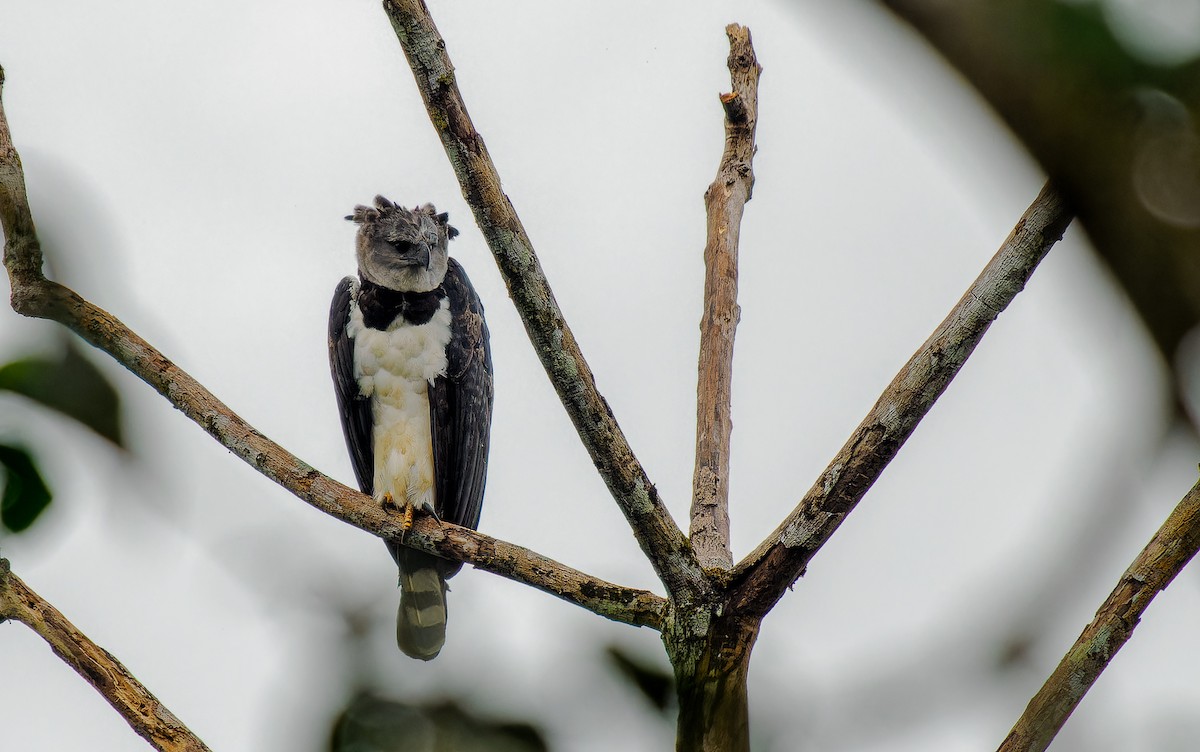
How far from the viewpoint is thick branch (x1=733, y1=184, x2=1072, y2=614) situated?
251cm

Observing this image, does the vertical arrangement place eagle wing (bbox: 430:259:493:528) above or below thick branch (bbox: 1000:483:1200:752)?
above

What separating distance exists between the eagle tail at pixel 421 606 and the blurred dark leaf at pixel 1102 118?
14.6ft

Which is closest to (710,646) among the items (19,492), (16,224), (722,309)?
(722,309)

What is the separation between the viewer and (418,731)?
3.30ft

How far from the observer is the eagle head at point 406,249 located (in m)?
4.87

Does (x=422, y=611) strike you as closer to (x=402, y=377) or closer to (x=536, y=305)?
(x=402, y=377)

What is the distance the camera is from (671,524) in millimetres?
2760

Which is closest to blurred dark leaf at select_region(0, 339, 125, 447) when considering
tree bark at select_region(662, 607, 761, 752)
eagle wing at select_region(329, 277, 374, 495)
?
tree bark at select_region(662, 607, 761, 752)

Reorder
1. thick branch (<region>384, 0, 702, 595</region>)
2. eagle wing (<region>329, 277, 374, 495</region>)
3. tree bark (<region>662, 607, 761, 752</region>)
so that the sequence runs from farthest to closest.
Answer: eagle wing (<region>329, 277, 374, 495</region>) < thick branch (<region>384, 0, 702, 595</region>) < tree bark (<region>662, 607, 761, 752</region>)

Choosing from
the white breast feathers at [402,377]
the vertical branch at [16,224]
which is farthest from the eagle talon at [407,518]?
the vertical branch at [16,224]

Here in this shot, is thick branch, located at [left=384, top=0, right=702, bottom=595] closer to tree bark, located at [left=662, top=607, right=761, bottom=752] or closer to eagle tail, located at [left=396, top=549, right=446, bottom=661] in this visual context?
tree bark, located at [left=662, top=607, right=761, bottom=752]

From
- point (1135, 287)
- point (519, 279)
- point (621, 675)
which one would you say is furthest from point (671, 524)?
point (1135, 287)

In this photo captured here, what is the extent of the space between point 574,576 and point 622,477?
0.47 m

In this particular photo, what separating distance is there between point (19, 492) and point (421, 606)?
138 inches
